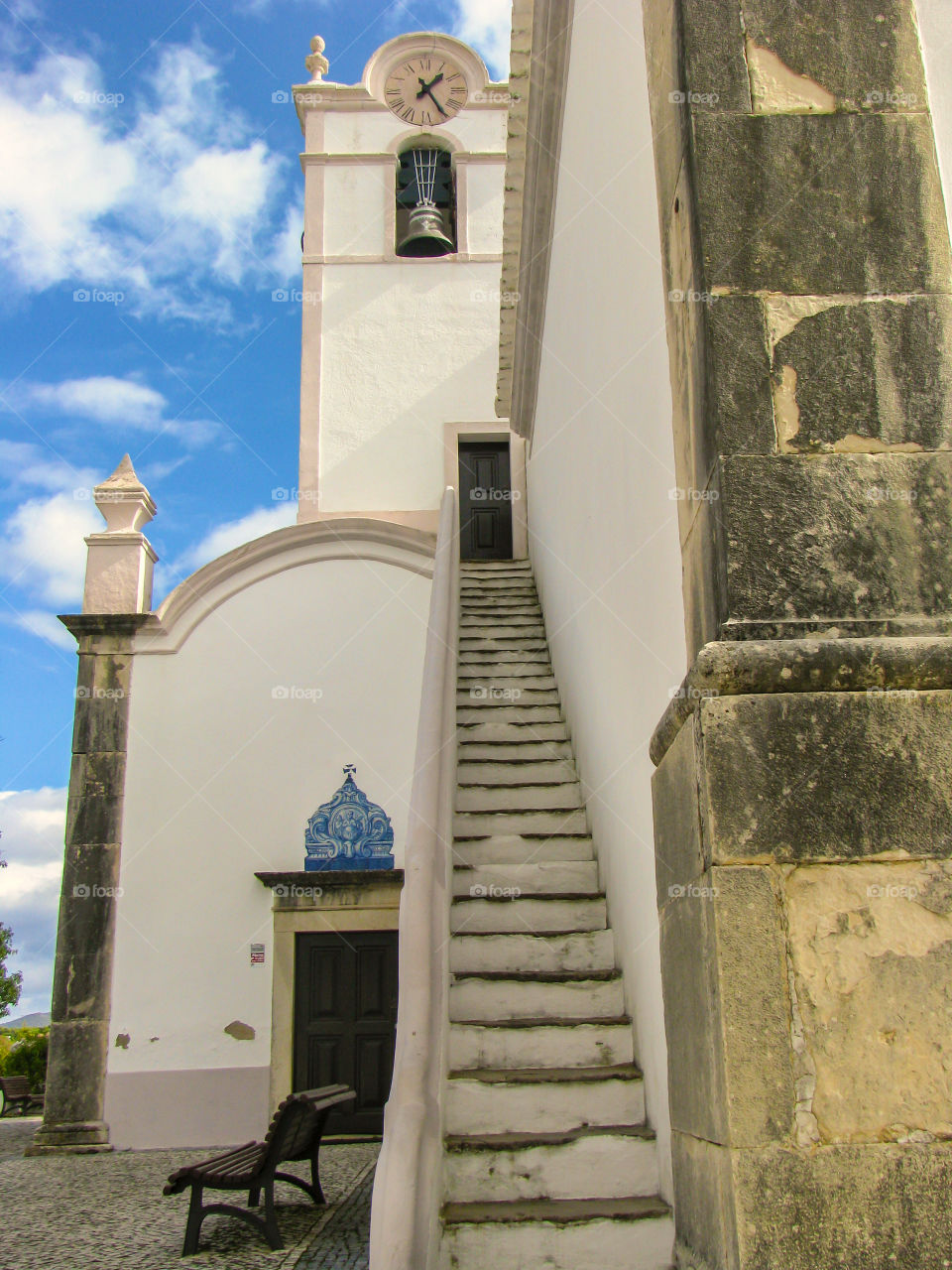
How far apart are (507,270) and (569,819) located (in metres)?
4.54

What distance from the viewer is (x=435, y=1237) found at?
2938mm

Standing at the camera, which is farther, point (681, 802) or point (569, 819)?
point (569, 819)

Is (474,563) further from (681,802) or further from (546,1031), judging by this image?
(681,802)

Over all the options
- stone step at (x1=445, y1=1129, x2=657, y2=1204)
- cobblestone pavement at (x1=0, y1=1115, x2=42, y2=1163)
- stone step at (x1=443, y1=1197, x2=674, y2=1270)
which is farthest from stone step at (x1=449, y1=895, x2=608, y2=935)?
cobblestone pavement at (x1=0, y1=1115, x2=42, y2=1163)

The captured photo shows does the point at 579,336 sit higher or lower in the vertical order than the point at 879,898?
higher

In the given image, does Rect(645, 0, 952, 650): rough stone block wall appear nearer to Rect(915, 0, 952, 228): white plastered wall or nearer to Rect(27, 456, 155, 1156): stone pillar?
Rect(915, 0, 952, 228): white plastered wall

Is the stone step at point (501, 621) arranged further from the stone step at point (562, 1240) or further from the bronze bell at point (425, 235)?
the bronze bell at point (425, 235)

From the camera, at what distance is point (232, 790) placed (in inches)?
327

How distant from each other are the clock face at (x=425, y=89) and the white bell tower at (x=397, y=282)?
0.06 ft

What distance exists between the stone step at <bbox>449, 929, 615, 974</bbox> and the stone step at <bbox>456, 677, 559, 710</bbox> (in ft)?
6.90

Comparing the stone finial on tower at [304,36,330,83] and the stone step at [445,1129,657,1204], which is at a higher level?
the stone finial on tower at [304,36,330,83]

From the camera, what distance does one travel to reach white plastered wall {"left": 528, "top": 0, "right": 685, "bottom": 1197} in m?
3.03

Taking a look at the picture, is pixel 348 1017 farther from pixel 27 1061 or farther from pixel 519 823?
pixel 27 1061

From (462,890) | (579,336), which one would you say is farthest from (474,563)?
(462,890)
